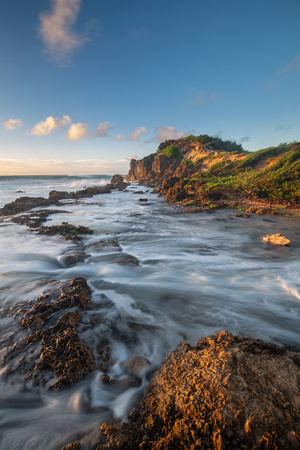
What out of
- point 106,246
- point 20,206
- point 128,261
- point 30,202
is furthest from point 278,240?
point 30,202

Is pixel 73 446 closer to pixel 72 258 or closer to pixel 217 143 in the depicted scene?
pixel 72 258

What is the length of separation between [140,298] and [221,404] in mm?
3013

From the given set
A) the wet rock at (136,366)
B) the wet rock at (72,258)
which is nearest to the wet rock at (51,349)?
the wet rock at (136,366)

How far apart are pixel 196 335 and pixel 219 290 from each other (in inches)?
70.2

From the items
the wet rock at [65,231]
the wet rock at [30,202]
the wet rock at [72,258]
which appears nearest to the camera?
the wet rock at [72,258]

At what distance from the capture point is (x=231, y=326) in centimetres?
360

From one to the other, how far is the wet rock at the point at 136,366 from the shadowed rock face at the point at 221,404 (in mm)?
474

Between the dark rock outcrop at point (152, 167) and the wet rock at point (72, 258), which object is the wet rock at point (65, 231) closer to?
the wet rock at point (72, 258)

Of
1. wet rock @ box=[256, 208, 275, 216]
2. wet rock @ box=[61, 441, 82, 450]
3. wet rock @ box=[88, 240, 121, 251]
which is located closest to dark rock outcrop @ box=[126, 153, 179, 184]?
wet rock @ box=[256, 208, 275, 216]

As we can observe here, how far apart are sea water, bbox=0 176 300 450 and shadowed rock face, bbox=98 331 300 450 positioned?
498 mm

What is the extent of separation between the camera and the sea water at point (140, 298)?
2168mm

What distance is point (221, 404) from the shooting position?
1572 millimetres

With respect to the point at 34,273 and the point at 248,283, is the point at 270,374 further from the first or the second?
the point at 34,273

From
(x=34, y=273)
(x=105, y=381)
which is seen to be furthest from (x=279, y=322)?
(x=34, y=273)
